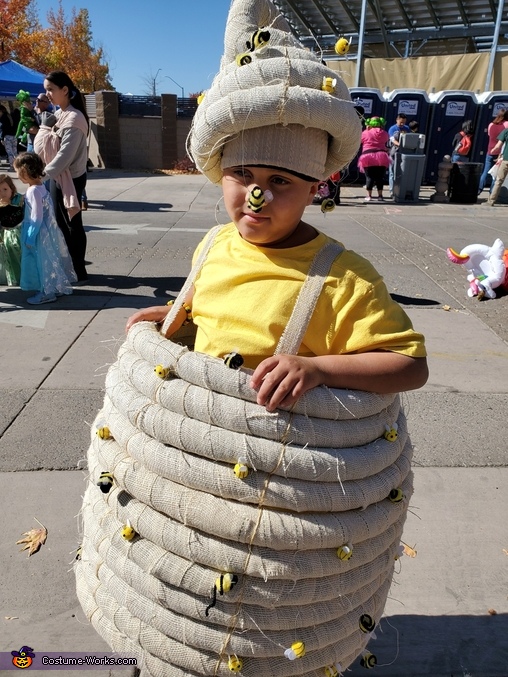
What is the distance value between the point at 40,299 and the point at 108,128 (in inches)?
660

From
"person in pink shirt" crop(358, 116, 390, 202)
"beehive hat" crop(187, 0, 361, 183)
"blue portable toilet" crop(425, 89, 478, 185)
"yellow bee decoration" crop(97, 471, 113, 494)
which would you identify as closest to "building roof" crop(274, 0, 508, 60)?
"blue portable toilet" crop(425, 89, 478, 185)

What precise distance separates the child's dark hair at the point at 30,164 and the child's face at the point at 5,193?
258 mm

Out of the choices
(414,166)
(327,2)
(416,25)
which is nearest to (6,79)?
(414,166)

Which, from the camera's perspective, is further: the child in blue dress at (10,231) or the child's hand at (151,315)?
the child in blue dress at (10,231)

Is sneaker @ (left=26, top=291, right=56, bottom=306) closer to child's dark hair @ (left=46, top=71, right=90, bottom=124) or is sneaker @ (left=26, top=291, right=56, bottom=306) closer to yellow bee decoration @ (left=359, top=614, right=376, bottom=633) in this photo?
child's dark hair @ (left=46, top=71, right=90, bottom=124)

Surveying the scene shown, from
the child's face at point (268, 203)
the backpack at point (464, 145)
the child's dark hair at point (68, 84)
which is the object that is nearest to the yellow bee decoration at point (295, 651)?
the child's face at point (268, 203)

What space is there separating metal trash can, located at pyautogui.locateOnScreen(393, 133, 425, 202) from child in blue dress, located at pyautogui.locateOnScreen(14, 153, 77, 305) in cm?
947

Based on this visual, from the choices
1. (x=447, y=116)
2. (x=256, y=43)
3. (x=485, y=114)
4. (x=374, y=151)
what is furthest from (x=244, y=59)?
(x=485, y=114)

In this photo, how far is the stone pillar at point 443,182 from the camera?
44.9 feet

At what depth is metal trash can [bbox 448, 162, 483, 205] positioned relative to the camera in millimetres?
13508

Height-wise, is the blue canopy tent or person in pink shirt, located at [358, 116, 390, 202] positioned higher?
the blue canopy tent

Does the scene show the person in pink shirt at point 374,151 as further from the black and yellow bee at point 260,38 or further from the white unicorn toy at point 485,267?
the black and yellow bee at point 260,38

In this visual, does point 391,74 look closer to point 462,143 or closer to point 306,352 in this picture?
point 462,143

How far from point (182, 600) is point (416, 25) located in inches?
1187
